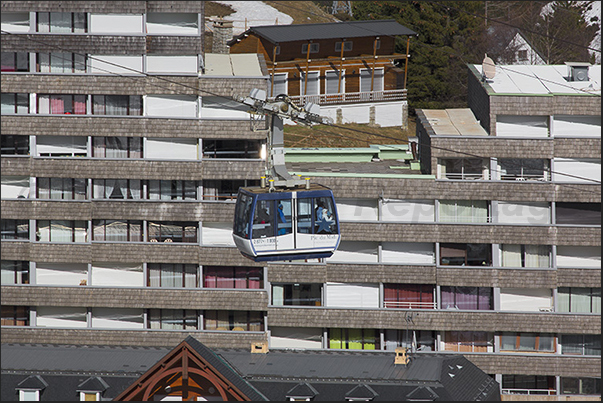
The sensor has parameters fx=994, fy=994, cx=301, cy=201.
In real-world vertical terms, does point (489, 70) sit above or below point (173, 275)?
above

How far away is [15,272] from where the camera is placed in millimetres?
64375

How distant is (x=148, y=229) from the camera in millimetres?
63750

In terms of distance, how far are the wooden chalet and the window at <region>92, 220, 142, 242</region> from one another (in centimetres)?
3335

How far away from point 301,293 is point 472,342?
36.8 feet

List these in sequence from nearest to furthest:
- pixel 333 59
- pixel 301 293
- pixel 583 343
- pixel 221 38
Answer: pixel 583 343 < pixel 301 293 < pixel 333 59 < pixel 221 38

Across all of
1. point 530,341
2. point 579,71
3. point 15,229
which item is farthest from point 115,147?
point 579,71

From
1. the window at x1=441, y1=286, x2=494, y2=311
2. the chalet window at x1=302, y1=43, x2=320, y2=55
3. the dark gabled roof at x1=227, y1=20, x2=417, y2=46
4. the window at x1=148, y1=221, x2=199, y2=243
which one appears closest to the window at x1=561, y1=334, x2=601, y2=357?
the window at x1=441, y1=286, x2=494, y2=311

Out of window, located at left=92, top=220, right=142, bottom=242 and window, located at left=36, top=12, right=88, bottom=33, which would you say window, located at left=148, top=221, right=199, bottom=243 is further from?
window, located at left=36, top=12, right=88, bottom=33

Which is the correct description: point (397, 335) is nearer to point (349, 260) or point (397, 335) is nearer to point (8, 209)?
point (349, 260)

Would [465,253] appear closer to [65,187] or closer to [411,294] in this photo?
[411,294]

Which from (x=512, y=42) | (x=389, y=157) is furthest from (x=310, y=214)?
(x=512, y=42)

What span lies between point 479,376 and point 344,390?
8.57 m

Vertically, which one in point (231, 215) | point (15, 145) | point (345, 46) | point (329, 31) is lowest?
point (231, 215)

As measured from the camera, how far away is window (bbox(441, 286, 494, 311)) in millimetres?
62406
